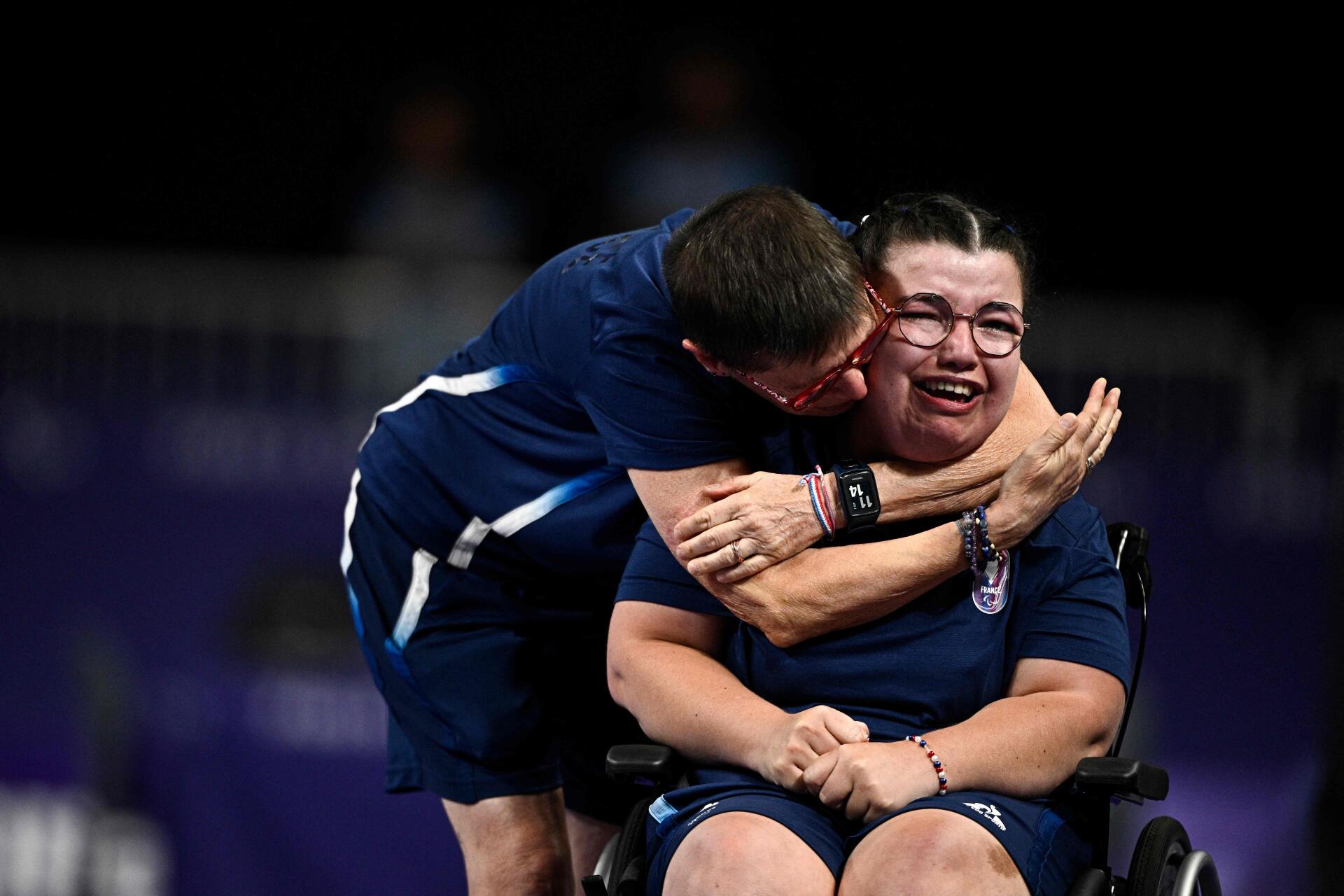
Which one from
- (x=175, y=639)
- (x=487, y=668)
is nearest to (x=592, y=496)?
(x=487, y=668)

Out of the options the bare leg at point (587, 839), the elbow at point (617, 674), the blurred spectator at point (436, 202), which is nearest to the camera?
the elbow at point (617, 674)

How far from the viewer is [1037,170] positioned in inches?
242

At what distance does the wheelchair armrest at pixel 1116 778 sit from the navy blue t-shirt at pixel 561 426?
65cm

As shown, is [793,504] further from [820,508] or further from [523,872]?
[523,872]

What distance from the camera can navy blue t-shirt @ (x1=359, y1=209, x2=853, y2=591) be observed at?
91.4 inches

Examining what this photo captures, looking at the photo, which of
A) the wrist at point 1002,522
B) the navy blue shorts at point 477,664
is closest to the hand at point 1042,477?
the wrist at point 1002,522

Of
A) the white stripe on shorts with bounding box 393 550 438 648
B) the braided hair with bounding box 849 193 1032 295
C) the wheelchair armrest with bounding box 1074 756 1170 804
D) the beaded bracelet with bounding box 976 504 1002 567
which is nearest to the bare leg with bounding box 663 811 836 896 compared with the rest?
the wheelchair armrest with bounding box 1074 756 1170 804

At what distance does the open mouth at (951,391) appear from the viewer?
7.08 ft

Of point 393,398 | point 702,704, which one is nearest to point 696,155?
point 393,398

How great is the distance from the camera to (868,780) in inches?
78.9

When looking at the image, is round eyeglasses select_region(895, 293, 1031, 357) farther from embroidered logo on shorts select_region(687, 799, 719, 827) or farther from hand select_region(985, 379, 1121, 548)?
embroidered logo on shorts select_region(687, 799, 719, 827)

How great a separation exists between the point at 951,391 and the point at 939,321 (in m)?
0.09

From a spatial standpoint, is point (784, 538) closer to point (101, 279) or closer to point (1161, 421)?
point (1161, 421)

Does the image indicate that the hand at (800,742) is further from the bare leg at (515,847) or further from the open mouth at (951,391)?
the bare leg at (515,847)
